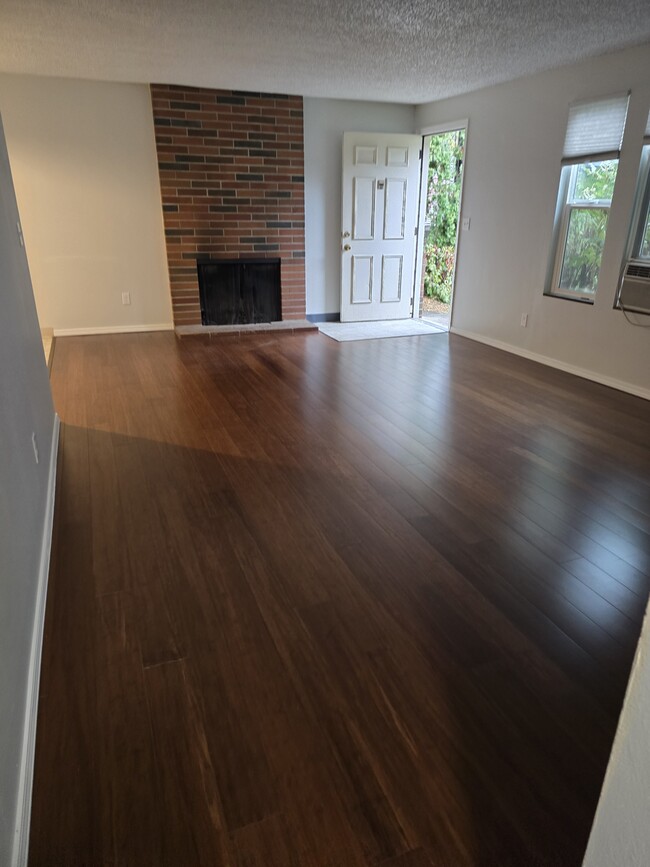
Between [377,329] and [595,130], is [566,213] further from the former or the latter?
[377,329]

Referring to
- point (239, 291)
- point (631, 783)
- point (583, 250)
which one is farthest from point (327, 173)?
point (631, 783)

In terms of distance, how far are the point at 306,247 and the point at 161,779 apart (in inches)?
229

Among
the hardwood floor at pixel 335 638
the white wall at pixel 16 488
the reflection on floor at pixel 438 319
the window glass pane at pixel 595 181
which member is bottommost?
the hardwood floor at pixel 335 638

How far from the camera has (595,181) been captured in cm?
430

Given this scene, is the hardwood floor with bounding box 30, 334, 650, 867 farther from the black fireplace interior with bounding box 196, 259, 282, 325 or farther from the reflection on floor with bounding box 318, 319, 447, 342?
the black fireplace interior with bounding box 196, 259, 282, 325

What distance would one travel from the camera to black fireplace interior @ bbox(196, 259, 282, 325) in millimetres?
6031

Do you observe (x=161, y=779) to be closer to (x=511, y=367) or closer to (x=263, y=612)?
(x=263, y=612)

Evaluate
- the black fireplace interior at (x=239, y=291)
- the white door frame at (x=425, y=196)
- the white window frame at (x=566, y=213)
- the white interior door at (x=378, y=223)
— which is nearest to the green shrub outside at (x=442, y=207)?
the white door frame at (x=425, y=196)

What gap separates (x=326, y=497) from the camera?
8.64 ft

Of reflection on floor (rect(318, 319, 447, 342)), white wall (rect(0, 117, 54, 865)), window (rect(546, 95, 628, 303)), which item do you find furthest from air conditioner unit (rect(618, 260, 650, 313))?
white wall (rect(0, 117, 54, 865))

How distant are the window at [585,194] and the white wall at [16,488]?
13.1 ft

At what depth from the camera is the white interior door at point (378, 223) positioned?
611cm

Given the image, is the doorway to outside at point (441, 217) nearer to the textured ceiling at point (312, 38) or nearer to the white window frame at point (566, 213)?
the white window frame at point (566, 213)

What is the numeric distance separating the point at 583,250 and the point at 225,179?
3.56 meters
